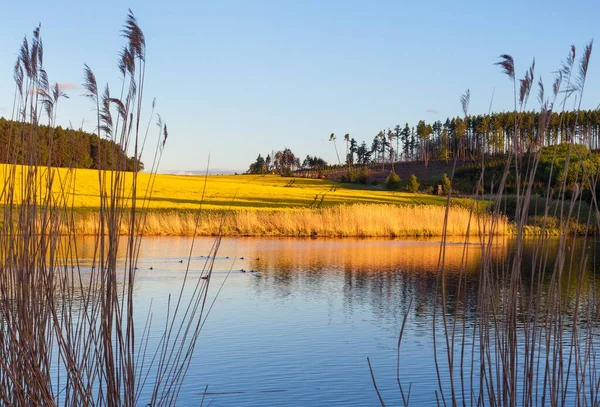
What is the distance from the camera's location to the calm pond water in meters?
6.23

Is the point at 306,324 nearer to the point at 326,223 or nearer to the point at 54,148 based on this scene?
the point at 54,148

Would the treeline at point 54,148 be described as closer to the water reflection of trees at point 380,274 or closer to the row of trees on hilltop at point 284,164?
the water reflection of trees at point 380,274

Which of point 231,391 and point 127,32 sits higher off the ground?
point 127,32

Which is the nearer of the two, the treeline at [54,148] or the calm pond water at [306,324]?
the treeline at [54,148]

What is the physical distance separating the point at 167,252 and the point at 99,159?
585 inches

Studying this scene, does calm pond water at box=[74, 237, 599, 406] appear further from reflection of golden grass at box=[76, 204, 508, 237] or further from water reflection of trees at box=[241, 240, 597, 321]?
reflection of golden grass at box=[76, 204, 508, 237]

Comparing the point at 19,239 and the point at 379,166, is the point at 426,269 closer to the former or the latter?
the point at 19,239

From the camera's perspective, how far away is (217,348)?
768cm

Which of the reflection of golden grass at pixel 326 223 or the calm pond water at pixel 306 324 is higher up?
the reflection of golden grass at pixel 326 223

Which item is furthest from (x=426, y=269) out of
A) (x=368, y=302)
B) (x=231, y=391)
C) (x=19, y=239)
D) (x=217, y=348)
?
(x=19, y=239)

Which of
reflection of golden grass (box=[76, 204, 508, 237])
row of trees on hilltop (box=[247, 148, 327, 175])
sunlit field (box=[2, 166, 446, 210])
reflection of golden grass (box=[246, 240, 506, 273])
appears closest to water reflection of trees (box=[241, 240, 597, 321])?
reflection of golden grass (box=[246, 240, 506, 273])

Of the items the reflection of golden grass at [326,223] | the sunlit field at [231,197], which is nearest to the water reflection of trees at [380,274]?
the reflection of golden grass at [326,223]

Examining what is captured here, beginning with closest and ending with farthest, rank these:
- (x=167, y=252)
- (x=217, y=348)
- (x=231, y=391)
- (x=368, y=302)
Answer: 1. (x=231, y=391)
2. (x=217, y=348)
3. (x=368, y=302)
4. (x=167, y=252)

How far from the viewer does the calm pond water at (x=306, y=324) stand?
6230 mm
